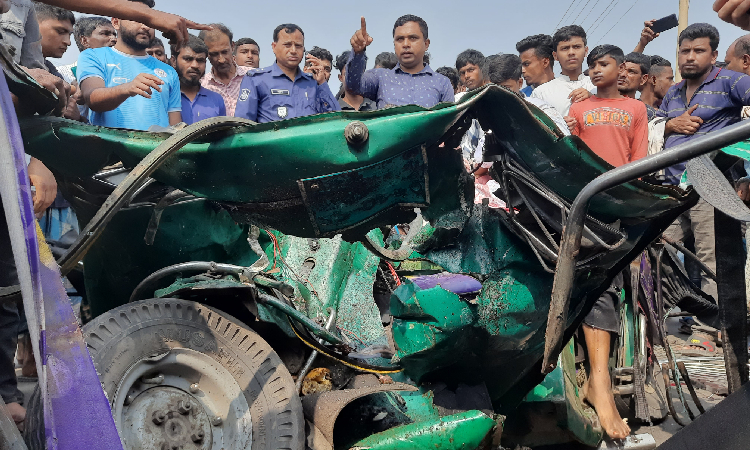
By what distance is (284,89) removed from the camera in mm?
5047

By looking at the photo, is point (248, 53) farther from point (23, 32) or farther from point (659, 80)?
point (659, 80)

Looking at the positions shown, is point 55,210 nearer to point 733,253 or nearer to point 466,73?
point 733,253

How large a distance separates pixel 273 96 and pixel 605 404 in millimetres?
3268

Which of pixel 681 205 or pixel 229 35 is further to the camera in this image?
pixel 229 35

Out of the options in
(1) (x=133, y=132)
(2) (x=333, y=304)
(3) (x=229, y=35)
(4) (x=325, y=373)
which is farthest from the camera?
(3) (x=229, y=35)

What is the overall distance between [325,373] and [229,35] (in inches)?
167

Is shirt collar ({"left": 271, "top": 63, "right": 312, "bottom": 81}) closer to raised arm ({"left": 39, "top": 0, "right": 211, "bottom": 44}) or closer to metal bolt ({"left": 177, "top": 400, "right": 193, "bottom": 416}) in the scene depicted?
raised arm ({"left": 39, "top": 0, "right": 211, "bottom": 44})

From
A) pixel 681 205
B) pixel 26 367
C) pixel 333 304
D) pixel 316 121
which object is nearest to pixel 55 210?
pixel 26 367

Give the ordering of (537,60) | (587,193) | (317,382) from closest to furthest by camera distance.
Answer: (587,193)
(317,382)
(537,60)

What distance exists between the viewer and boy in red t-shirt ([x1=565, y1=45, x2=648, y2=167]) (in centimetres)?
453

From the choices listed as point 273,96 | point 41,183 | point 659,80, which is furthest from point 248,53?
point 659,80

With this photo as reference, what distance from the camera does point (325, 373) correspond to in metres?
2.56

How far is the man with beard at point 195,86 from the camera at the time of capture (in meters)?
5.14

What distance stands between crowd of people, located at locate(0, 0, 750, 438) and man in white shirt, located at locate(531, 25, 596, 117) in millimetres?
11
